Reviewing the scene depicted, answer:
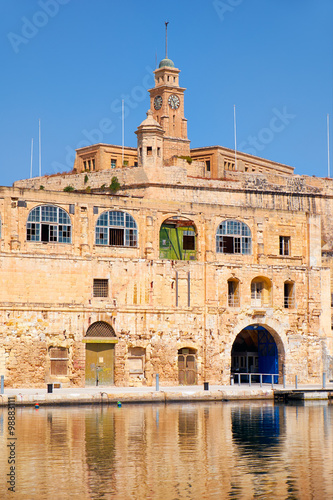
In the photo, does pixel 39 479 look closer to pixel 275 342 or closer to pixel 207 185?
pixel 275 342

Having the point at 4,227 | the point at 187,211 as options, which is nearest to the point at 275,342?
the point at 187,211

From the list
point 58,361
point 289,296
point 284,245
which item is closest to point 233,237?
point 284,245

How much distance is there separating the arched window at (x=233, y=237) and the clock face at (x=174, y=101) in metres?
34.9

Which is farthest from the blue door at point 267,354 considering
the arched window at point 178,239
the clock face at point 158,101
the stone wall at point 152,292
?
the clock face at point 158,101

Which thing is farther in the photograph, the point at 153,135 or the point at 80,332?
the point at 153,135

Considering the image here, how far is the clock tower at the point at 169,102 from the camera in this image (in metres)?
79.8

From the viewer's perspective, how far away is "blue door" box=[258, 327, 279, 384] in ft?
162

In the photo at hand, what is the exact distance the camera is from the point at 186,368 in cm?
4619

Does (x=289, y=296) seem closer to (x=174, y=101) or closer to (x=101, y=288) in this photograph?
(x=101, y=288)

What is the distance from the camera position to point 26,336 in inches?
1677

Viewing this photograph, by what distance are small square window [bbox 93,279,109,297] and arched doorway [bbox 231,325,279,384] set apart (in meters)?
9.06

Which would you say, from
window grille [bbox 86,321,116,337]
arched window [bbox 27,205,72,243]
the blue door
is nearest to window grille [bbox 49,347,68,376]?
window grille [bbox 86,321,116,337]

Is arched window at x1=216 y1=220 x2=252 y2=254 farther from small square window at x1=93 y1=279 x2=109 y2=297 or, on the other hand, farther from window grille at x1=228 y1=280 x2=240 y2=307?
small square window at x1=93 y1=279 x2=109 y2=297

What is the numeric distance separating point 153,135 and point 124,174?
12.4ft
